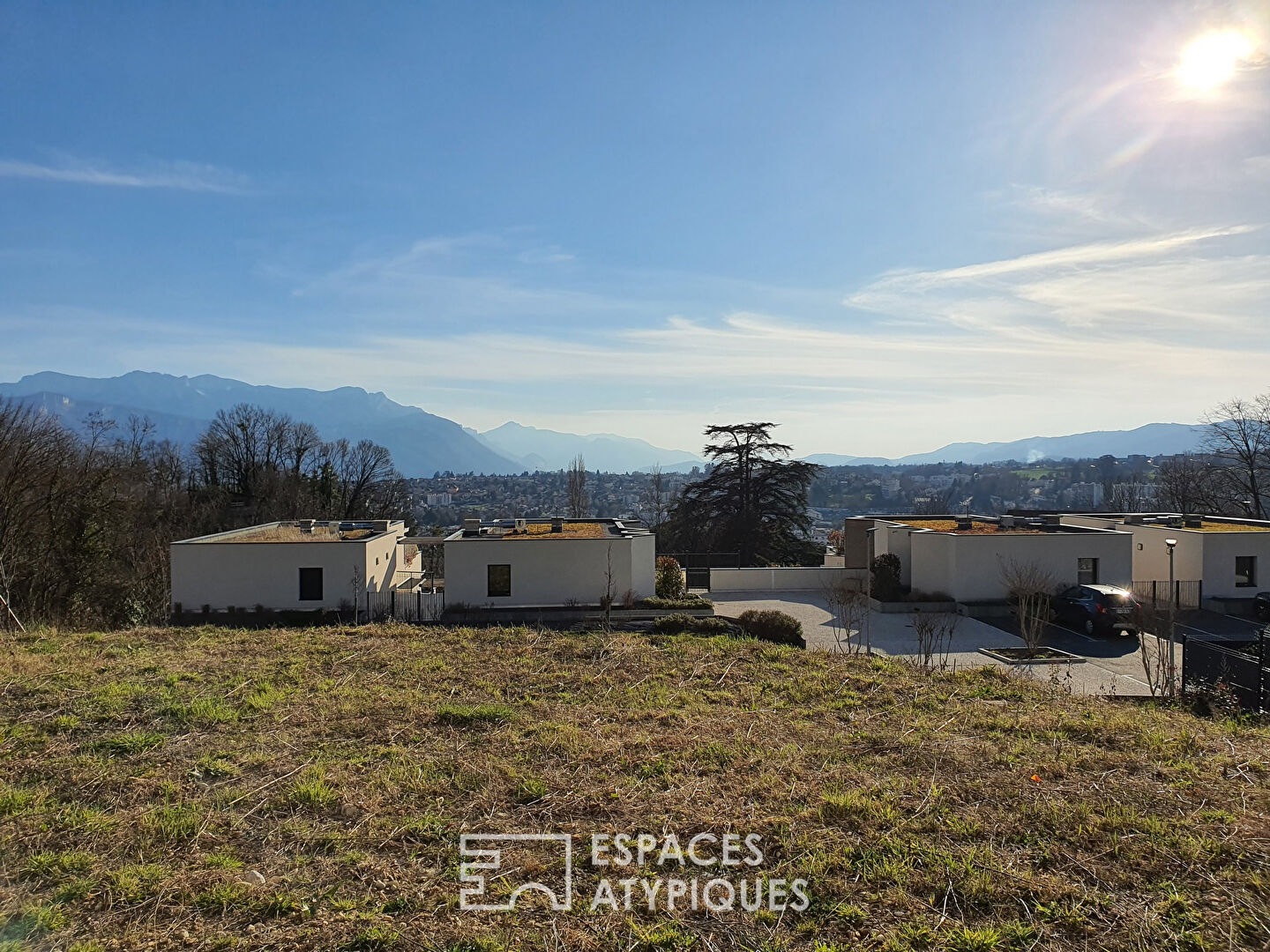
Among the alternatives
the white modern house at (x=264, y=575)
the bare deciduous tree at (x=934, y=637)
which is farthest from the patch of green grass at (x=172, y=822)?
the white modern house at (x=264, y=575)

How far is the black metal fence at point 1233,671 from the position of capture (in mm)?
8547

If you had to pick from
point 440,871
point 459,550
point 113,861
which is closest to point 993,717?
point 440,871

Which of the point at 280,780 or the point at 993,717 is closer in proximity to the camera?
the point at 280,780

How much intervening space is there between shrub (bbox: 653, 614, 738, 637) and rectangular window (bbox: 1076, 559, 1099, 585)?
1240 centimetres

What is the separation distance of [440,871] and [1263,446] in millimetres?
43646

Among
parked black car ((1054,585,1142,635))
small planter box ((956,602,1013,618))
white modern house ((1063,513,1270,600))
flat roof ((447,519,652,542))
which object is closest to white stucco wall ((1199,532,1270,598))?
white modern house ((1063,513,1270,600))

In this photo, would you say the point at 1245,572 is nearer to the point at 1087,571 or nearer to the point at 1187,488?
the point at 1087,571

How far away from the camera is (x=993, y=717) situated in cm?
716

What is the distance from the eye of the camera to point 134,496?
31.0 meters

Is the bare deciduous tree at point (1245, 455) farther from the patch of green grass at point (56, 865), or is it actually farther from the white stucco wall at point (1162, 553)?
the patch of green grass at point (56, 865)

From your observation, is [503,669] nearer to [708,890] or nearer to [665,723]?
[665,723]

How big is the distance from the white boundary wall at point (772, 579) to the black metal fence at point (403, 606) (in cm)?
1005

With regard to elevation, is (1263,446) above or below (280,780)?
above

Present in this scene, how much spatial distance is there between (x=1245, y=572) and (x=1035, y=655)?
1252 centimetres
